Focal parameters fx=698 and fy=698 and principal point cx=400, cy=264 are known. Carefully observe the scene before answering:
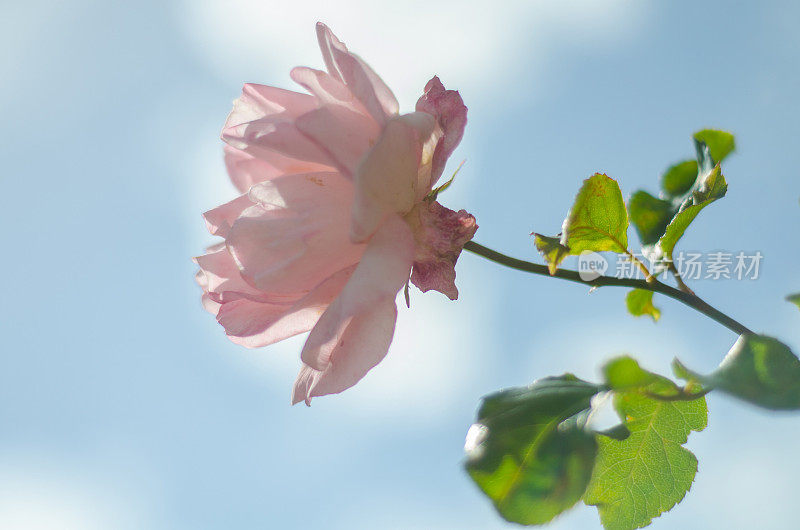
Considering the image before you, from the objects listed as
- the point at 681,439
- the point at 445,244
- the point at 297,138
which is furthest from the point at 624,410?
the point at 297,138

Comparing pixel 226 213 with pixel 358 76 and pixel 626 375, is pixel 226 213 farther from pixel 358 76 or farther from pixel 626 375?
pixel 626 375

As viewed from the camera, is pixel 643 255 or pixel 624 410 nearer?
pixel 624 410

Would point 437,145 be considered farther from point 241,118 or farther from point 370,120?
point 241,118

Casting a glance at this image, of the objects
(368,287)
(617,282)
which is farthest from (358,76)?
(617,282)

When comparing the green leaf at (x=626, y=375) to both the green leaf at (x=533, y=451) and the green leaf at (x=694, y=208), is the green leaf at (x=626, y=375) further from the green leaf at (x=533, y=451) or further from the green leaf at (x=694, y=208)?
the green leaf at (x=694, y=208)

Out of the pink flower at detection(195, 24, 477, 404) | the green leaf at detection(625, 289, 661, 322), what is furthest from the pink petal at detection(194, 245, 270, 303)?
the green leaf at detection(625, 289, 661, 322)
